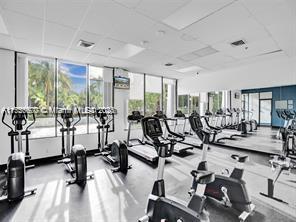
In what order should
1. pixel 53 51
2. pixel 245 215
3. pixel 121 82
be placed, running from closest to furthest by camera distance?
pixel 245 215 → pixel 53 51 → pixel 121 82

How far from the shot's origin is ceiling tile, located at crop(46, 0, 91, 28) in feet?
7.61

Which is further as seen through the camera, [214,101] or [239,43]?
[214,101]

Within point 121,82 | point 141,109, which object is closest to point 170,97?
point 141,109

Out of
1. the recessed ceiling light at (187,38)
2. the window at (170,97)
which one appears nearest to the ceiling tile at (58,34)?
the recessed ceiling light at (187,38)

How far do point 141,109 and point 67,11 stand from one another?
5.10 metres

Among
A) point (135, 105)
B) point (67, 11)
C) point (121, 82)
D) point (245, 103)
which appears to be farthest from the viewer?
point (135, 105)

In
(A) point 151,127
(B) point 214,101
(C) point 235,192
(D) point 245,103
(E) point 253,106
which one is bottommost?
(C) point 235,192

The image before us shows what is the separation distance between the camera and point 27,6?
2.38m

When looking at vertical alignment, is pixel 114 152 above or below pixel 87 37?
below

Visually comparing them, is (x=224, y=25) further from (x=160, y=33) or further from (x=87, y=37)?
(x=87, y=37)

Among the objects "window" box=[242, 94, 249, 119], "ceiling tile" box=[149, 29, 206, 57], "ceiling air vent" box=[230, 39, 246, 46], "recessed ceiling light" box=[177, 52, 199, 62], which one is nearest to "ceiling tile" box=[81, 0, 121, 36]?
"ceiling tile" box=[149, 29, 206, 57]

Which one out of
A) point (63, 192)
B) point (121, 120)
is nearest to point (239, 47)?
point (121, 120)

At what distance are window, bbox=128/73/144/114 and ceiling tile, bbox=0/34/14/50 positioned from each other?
12.9 feet

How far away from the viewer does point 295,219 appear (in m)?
2.20
